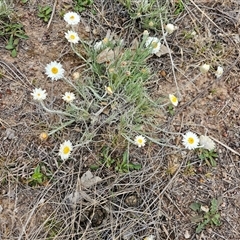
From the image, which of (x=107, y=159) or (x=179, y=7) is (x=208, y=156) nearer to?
(x=107, y=159)

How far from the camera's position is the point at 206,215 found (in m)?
1.90

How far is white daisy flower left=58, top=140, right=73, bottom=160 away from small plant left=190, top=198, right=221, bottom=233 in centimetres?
58

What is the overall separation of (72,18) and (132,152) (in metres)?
0.68

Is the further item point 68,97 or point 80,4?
point 80,4

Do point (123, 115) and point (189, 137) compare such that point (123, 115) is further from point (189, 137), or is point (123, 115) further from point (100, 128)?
point (189, 137)

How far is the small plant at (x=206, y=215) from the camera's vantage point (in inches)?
74.7

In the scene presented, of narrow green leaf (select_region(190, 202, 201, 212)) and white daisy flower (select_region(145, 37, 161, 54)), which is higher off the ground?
white daisy flower (select_region(145, 37, 161, 54))

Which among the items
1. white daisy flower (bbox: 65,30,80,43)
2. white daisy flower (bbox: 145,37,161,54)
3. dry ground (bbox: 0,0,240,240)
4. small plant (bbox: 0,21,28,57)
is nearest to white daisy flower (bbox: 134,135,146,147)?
dry ground (bbox: 0,0,240,240)

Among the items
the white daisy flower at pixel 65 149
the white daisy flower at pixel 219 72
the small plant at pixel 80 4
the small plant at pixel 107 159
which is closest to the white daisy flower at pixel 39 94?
the white daisy flower at pixel 65 149

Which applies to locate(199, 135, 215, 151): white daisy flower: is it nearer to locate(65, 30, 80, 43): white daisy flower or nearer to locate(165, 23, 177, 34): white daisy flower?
locate(165, 23, 177, 34): white daisy flower

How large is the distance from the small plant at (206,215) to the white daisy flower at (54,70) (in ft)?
2.63

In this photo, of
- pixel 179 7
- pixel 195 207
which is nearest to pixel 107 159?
pixel 195 207

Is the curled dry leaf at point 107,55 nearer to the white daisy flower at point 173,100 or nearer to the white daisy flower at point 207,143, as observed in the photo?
the white daisy flower at point 173,100

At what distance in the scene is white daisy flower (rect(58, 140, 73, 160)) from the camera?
1.88m
